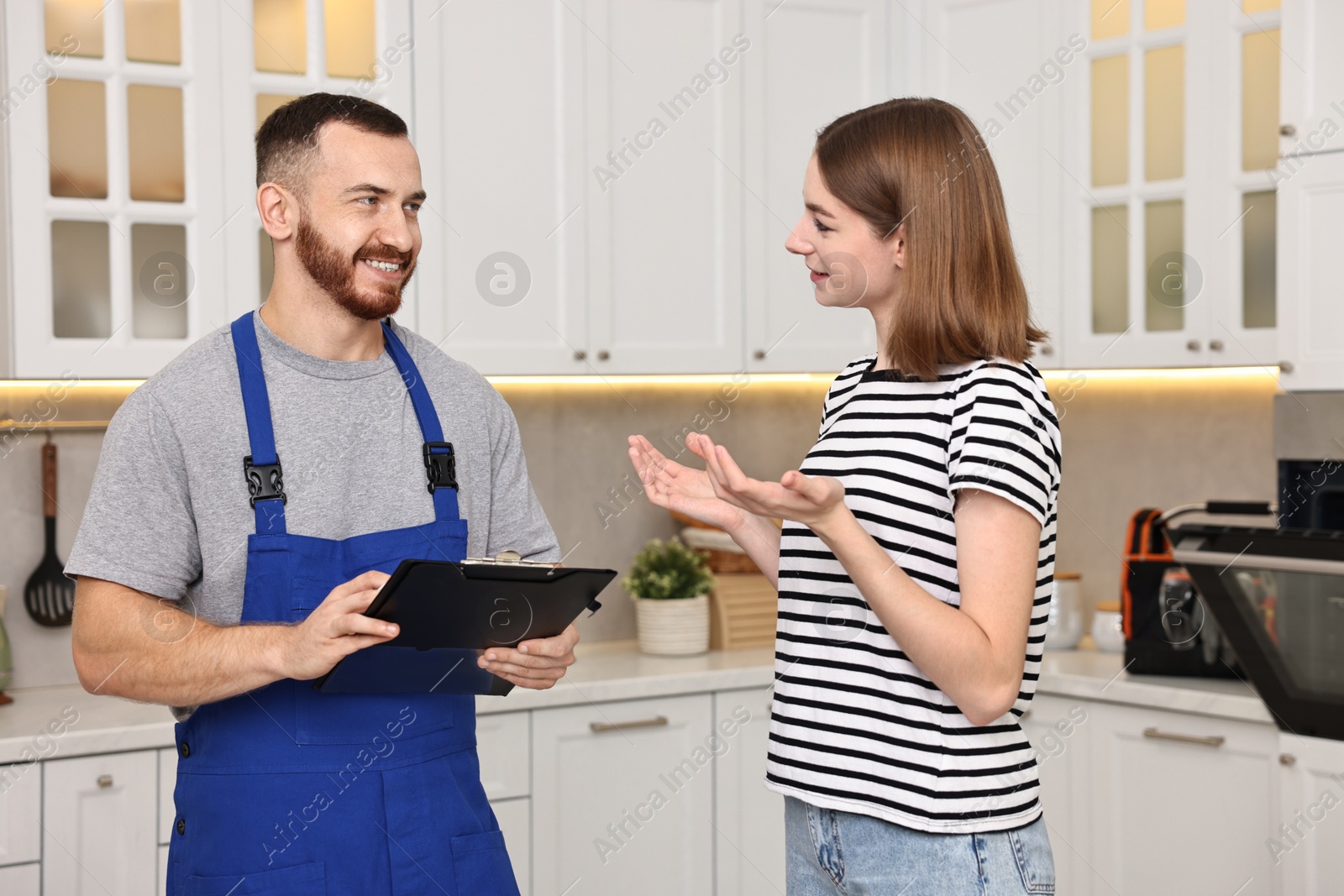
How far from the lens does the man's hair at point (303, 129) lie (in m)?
1.49

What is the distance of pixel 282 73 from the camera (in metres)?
2.58

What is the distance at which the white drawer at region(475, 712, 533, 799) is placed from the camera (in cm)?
253

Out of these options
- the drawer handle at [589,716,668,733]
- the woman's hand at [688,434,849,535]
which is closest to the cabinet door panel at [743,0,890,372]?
the drawer handle at [589,716,668,733]

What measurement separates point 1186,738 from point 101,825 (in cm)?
206

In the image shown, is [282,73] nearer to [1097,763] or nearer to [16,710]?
[16,710]

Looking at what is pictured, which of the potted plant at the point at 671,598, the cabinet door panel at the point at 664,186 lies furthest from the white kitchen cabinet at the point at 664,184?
the potted plant at the point at 671,598

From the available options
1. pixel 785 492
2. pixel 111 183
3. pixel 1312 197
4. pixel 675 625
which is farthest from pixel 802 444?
pixel 785 492

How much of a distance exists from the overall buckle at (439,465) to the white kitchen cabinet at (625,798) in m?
1.19

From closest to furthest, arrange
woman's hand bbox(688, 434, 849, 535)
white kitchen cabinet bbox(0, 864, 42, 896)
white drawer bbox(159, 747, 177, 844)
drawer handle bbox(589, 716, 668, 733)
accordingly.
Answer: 1. woman's hand bbox(688, 434, 849, 535)
2. white kitchen cabinet bbox(0, 864, 42, 896)
3. white drawer bbox(159, 747, 177, 844)
4. drawer handle bbox(589, 716, 668, 733)

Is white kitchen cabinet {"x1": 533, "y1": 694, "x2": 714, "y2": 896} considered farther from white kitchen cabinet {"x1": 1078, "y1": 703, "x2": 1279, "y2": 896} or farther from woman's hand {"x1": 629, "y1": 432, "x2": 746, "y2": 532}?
woman's hand {"x1": 629, "y1": 432, "x2": 746, "y2": 532}

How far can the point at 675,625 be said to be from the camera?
2.96 meters

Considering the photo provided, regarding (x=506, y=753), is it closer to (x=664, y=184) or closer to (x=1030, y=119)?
(x=664, y=184)

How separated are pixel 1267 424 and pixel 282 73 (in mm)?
2305

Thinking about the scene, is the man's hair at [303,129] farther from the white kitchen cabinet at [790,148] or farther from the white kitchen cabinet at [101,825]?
the white kitchen cabinet at [790,148]
